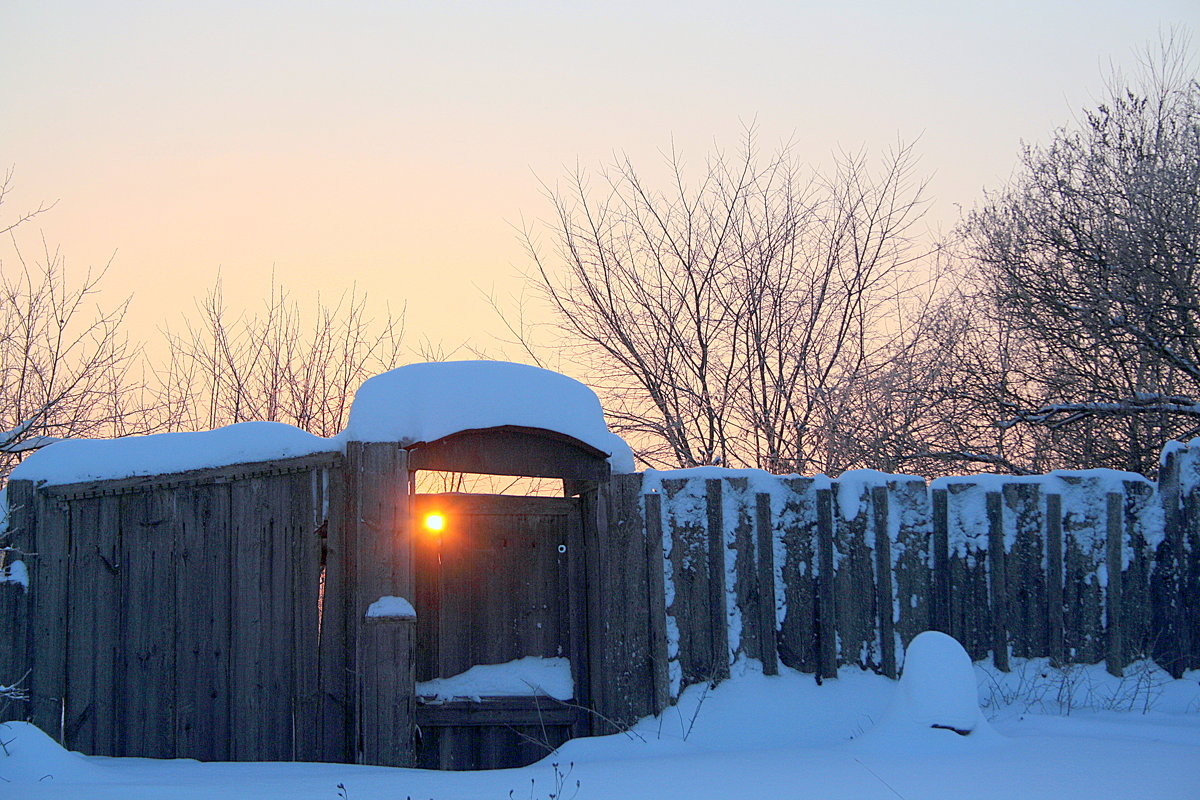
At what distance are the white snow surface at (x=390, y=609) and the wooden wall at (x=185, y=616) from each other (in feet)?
0.84

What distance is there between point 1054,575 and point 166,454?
5.34 meters

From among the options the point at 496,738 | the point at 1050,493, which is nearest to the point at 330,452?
the point at 496,738

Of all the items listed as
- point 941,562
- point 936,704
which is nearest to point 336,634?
point 936,704

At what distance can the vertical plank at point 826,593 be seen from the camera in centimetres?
611

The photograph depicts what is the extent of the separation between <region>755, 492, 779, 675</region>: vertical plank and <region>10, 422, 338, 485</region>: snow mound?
250 cm

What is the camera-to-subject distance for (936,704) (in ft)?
15.4

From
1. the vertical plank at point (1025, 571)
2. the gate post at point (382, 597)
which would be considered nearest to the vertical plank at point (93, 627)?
the gate post at point (382, 597)

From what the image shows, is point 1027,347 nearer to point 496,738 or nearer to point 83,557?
point 496,738

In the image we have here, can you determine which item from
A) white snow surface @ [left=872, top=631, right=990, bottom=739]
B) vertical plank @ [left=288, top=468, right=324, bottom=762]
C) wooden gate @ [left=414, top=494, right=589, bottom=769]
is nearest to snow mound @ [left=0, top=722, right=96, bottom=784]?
vertical plank @ [left=288, top=468, right=324, bottom=762]

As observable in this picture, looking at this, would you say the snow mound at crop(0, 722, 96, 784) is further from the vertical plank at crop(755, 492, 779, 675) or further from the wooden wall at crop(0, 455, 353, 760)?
the vertical plank at crop(755, 492, 779, 675)

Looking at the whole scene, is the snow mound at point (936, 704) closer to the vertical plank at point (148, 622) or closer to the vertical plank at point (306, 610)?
the vertical plank at point (306, 610)

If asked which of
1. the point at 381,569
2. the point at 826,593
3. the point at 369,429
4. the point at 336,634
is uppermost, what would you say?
the point at 369,429

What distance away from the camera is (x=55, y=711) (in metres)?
5.46

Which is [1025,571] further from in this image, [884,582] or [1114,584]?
[884,582]
